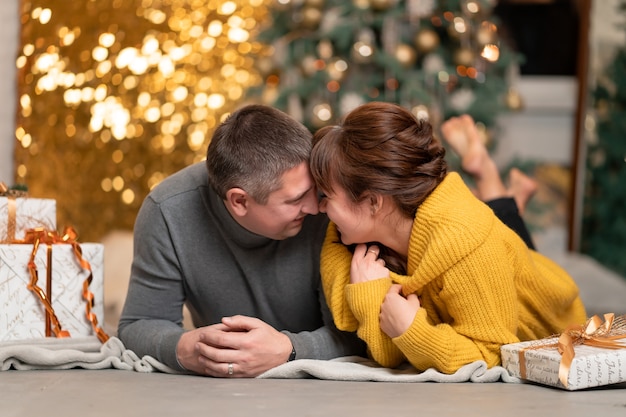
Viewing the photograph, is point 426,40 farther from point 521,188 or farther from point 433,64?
point 521,188

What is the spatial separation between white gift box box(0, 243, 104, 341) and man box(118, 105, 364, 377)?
159mm

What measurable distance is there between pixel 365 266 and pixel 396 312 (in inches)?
6.2

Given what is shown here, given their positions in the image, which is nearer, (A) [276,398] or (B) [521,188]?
(A) [276,398]

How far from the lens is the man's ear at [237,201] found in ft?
6.08

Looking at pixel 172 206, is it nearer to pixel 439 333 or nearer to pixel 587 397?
pixel 439 333

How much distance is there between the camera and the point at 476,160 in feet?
9.02

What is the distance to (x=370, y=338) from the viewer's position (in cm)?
179

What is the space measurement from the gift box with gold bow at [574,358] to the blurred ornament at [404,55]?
6.95ft

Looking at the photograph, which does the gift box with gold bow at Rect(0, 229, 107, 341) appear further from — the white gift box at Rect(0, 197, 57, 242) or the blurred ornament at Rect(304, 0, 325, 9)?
the blurred ornament at Rect(304, 0, 325, 9)

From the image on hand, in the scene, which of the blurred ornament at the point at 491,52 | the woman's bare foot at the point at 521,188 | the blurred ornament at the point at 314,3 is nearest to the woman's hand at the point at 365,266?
the woman's bare foot at the point at 521,188

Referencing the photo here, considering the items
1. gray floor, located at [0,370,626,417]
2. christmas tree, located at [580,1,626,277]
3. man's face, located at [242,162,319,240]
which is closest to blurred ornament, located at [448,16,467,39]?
christmas tree, located at [580,1,626,277]

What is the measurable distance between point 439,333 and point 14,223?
3.57 feet

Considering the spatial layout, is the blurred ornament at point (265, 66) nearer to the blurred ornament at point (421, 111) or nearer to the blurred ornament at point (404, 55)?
the blurred ornament at point (404, 55)

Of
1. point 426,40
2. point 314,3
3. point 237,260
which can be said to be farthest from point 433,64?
point 237,260
